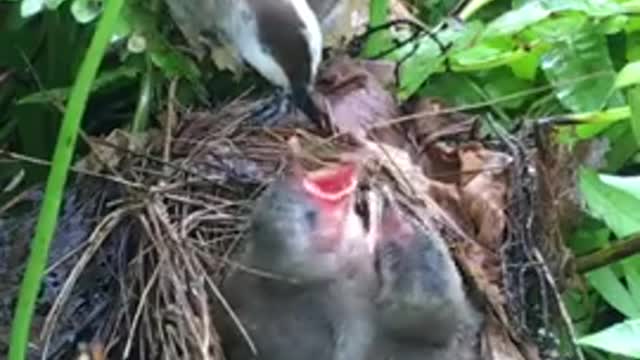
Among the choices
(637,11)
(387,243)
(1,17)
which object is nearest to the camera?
(387,243)

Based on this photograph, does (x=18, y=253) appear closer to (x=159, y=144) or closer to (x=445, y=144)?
(x=159, y=144)

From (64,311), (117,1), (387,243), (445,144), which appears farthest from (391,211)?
(117,1)

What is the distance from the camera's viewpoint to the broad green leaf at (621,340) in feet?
4.25

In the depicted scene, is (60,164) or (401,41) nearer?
→ (60,164)

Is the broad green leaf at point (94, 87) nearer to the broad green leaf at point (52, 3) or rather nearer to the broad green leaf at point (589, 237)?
the broad green leaf at point (52, 3)

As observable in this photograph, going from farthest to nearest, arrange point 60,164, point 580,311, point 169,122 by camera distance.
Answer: point 580,311 < point 169,122 < point 60,164

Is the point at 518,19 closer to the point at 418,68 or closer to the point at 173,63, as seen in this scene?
the point at 418,68

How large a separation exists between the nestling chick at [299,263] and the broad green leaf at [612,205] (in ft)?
0.79

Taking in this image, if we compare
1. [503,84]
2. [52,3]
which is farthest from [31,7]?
[503,84]

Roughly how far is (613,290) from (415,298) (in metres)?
0.31

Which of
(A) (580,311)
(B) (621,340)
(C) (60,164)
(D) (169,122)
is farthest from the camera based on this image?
(A) (580,311)

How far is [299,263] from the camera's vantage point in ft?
4.33

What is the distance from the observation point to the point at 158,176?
4.77 ft

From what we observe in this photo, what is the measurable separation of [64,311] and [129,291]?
66 millimetres
